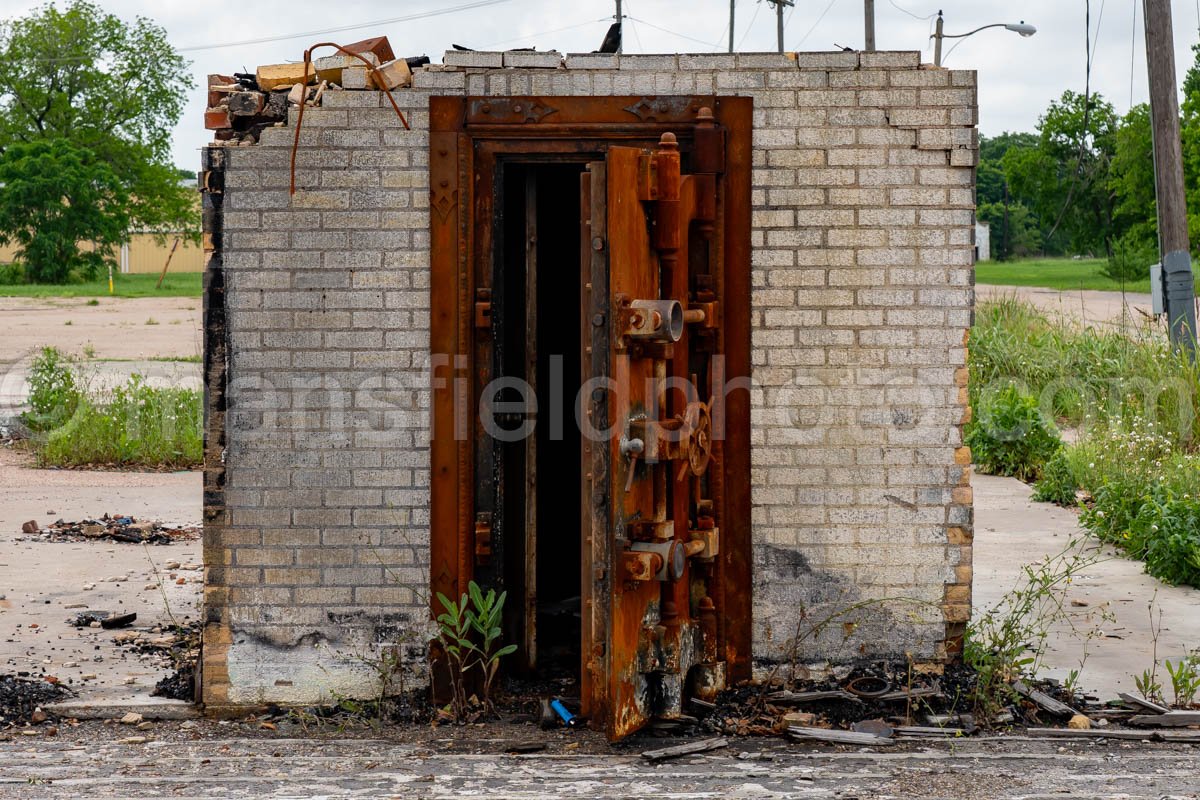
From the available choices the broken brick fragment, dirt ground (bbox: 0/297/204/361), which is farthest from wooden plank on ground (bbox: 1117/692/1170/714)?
dirt ground (bbox: 0/297/204/361)

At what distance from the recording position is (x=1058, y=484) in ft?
41.2

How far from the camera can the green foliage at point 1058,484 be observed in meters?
12.5

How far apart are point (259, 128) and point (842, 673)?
3.83 meters

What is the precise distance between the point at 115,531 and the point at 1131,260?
130 ft

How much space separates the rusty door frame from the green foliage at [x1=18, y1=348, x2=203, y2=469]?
9334 mm

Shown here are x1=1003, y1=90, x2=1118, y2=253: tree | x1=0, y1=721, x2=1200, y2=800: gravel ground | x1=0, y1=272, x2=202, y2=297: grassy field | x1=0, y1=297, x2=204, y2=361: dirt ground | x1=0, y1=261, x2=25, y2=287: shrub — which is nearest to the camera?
x1=0, y1=721, x2=1200, y2=800: gravel ground

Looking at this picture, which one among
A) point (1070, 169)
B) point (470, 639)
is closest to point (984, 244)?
point (1070, 169)

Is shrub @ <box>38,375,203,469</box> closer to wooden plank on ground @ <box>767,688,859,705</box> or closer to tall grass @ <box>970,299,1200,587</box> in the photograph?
tall grass @ <box>970,299,1200,587</box>

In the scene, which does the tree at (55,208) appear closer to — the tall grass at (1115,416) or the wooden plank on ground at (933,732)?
the tall grass at (1115,416)

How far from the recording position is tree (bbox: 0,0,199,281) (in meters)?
48.9

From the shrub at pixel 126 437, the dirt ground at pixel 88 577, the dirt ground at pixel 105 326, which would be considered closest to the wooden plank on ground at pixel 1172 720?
the dirt ground at pixel 88 577

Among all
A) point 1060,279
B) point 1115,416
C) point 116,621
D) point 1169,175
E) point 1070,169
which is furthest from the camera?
point 1070,169

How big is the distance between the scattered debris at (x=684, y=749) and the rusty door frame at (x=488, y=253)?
1.93 feet

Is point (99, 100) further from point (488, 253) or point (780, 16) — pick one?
point (488, 253)
